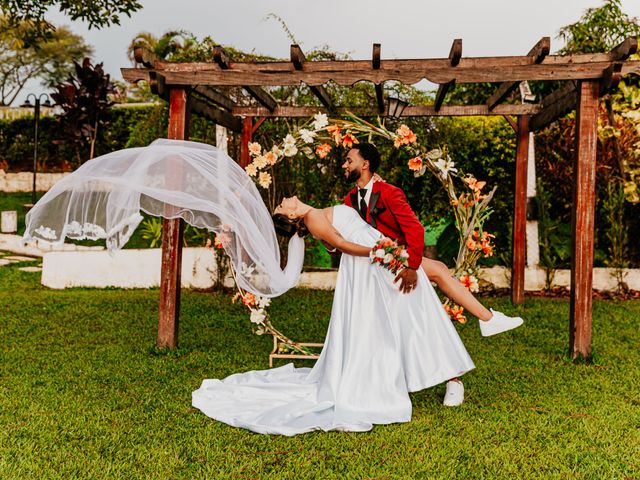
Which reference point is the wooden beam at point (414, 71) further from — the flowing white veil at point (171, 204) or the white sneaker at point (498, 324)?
the white sneaker at point (498, 324)

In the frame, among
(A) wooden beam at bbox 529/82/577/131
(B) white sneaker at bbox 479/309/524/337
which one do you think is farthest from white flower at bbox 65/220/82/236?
(A) wooden beam at bbox 529/82/577/131

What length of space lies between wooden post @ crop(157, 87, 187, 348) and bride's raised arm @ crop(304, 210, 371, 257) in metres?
1.66

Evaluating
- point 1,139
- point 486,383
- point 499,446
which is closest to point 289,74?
point 486,383

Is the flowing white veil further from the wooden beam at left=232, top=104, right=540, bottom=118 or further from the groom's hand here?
the wooden beam at left=232, top=104, right=540, bottom=118

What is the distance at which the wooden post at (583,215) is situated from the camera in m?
5.61

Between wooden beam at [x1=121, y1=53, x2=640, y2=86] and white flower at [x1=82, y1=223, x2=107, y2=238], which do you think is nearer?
white flower at [x1=82, y1=223, x2=107, y2=238]

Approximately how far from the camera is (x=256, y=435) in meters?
3.91

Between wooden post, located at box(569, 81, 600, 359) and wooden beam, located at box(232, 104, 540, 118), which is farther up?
wooden beam, located at box(232, 104, 540, 118)

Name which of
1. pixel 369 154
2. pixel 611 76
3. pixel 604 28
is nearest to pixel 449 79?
pixel 369 154

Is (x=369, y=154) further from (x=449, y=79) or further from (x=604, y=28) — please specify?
(x=604, y=28)

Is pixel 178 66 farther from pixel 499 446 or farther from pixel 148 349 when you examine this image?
pixel 499 446

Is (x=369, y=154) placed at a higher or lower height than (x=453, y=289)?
higher

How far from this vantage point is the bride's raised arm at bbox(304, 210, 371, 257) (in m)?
4.52

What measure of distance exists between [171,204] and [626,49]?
142 inches
